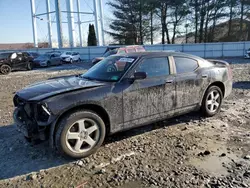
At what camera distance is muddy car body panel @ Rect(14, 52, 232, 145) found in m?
Result: 3.53

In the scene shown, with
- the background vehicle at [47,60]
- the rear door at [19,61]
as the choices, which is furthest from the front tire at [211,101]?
the background vehicle at [47,60]

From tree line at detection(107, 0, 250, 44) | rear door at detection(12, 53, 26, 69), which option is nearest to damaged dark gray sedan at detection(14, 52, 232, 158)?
rear door at detection(12, 53, 26, 69)

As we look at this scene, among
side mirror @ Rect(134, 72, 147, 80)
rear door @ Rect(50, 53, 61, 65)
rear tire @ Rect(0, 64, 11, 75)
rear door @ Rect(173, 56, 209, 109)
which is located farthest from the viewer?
rear door @ Rect(50, 53, 61, 65)

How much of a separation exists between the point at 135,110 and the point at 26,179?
6.51 feet

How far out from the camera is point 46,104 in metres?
3.44

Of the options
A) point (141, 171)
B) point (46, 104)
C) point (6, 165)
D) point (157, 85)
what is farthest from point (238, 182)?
point (6, 165)

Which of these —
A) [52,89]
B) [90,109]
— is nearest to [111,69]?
[90,109]

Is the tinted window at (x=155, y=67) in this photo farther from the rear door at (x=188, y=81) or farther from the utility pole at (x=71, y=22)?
the utility pole at (x=71, y=22)

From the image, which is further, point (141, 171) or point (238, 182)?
point (141, 171)

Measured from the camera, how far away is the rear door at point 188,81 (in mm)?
4797

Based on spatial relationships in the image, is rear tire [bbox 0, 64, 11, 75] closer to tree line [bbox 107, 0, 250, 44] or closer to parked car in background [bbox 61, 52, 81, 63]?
parked car in background [bbox 61, 52, 81, 63]

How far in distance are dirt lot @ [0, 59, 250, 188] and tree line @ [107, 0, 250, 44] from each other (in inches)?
1377

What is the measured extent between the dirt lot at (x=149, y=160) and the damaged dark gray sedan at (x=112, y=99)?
0.34 m

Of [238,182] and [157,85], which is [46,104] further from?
[238,182]
